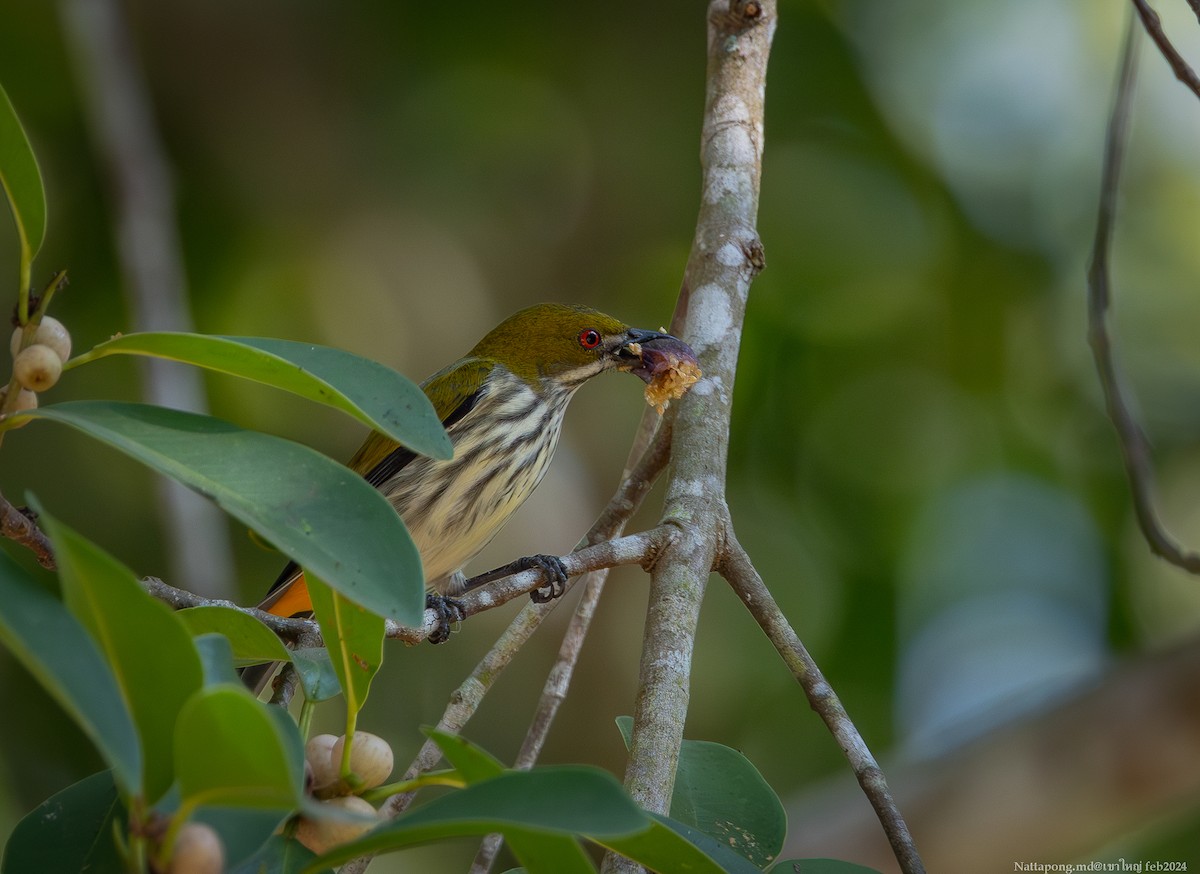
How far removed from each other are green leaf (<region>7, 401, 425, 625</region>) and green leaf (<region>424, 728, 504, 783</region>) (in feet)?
0.47

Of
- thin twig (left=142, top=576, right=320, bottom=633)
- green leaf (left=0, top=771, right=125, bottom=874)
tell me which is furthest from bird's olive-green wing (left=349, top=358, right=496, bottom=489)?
green leaf (left=0, top=771, right=125, bottom=874)

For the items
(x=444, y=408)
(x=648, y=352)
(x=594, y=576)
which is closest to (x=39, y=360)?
(x=594, y=576)

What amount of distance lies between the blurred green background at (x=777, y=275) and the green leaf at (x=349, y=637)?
422 centimetres

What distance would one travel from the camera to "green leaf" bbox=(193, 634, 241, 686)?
1.32 metres

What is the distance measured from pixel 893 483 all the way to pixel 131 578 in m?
5.49

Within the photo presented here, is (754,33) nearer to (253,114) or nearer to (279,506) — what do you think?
(279,506)

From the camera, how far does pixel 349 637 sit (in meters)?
1.67

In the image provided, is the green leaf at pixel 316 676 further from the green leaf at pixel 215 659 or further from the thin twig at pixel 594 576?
the thin twig at pixel 594 576

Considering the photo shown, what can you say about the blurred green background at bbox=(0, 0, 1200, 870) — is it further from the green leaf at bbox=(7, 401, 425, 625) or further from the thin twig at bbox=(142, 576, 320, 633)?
the green leaf at bbox=(7, 401, 425, 625)

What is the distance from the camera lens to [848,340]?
21.0ft

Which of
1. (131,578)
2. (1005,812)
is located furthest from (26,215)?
(1005,812)

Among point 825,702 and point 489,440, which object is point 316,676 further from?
point 489,440

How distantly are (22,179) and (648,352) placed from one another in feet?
6.18

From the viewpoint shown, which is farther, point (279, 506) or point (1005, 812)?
point (1005, 812)
